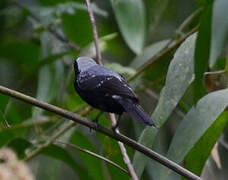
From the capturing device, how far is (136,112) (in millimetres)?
2518

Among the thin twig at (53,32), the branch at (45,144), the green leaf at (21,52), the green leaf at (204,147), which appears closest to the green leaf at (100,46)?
the thin twig at (53,32)

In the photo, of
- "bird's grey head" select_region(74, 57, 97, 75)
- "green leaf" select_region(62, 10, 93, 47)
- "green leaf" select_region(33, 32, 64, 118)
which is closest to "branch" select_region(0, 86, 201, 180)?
"bird's grey head" select_region(74, 57, 97, 75)

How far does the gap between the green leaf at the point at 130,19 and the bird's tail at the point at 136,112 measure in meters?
1.47

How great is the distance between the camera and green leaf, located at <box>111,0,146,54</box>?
4090mm

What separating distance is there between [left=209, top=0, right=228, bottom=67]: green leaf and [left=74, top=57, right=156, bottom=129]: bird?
1.59ft

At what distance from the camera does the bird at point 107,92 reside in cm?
263

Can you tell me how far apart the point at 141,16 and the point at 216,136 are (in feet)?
5.16

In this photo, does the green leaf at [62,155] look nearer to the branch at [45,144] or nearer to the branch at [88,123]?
the branch at [45,144]

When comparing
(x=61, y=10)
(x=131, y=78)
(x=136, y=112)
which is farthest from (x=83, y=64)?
(x=61, y=10)

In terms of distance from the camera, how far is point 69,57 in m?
4.94

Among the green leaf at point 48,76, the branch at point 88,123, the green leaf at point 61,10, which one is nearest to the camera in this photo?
the branch at point 88,123

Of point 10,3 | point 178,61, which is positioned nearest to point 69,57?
point 10,3

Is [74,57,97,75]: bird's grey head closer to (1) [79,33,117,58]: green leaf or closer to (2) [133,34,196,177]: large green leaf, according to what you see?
(2) [133,34,196,177]: large green leaf

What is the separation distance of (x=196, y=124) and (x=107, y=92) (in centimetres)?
49
